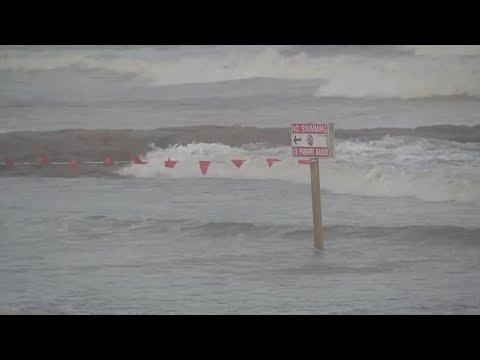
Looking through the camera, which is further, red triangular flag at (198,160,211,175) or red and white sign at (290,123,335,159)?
red triangular flag at (198,160,211,175)

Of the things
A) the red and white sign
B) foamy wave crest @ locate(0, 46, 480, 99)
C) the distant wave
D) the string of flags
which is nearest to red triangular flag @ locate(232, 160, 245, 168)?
the string of flags

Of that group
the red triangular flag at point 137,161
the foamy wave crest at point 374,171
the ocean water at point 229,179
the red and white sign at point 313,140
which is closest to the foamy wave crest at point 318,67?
the ocean water at point 229,179

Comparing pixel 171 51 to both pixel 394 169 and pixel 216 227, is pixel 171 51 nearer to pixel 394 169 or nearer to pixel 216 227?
pixel 216 227

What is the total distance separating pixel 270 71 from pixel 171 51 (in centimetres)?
68

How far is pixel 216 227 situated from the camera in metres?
6.59

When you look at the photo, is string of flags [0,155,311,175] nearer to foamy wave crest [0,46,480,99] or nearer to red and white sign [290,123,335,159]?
red and white sign [290,123,335,159]

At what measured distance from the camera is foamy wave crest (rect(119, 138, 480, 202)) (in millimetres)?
6539

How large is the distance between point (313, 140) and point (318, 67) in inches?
19.5

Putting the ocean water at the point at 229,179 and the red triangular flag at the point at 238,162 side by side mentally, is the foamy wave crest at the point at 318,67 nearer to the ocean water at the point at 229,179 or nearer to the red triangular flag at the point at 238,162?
the ocean water at the point at 229,179

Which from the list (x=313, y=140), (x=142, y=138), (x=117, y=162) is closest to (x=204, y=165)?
(x=142, y=138)

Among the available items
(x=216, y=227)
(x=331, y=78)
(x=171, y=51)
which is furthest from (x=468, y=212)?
(x=171, y=51)

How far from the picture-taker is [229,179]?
6594mm

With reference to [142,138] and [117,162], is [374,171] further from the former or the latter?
[117,162]

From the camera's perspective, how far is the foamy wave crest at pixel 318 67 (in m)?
6.56
